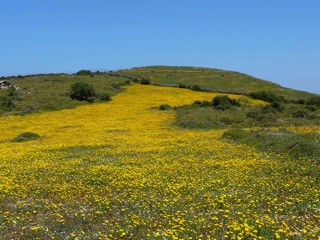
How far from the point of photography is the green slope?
3359 inches

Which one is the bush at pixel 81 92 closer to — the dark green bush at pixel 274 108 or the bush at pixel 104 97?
the bush at pixel 104 97

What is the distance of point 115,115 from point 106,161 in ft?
88.8

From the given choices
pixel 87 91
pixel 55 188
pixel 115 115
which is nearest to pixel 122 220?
pixel 55 188

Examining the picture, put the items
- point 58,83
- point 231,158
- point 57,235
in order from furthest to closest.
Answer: point 58,83 < point 231,158 < point 57,235

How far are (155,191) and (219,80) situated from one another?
86.2 m

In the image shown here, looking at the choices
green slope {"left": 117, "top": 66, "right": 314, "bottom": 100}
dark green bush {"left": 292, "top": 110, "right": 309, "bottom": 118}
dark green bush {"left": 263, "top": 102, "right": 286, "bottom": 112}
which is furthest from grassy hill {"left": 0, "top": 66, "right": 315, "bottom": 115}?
dark green bush {"left": 292, "top": 110, "right": 309, "bottom": 118}

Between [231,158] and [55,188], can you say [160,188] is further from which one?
[231,158]

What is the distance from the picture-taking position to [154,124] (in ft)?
124

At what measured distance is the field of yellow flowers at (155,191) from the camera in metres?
9.83

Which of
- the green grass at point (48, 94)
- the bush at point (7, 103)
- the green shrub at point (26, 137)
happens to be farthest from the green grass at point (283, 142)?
the bush at point (7, 103)

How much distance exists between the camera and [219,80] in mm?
97625

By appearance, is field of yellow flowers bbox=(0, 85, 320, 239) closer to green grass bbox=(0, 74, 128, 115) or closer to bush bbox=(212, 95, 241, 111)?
bush bbox=(212, 95, 241, 111)

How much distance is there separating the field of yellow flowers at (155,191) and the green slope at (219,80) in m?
61.0

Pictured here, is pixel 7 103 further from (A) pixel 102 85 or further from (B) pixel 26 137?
(A) pixel 102 85
